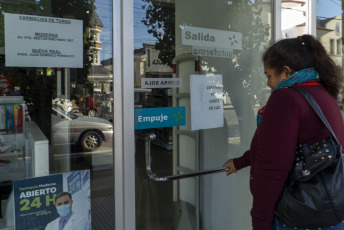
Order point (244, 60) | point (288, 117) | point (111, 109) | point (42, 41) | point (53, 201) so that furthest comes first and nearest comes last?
point (244, 60)
point (111, 109)
point (53, 201)
point (42, 41)
point (288, 117)

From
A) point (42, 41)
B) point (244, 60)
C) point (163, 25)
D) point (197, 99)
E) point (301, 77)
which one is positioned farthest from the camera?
point (244, 60)

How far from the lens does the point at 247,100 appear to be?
10.5 feet

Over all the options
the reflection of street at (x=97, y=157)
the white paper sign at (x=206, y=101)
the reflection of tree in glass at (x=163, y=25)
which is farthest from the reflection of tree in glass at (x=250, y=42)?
the reflection of street at (x=97, y=157)

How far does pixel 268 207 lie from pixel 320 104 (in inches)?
20.7

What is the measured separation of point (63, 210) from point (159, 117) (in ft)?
2.85

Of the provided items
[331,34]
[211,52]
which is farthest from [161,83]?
[331,34]

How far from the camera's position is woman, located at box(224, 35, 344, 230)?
1.52 meters

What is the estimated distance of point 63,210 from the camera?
216 cm

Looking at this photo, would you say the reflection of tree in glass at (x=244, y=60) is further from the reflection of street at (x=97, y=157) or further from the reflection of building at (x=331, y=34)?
the reflection of street at (x=97, y=157)

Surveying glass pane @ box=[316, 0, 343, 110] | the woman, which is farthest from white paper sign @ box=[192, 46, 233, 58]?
glass pane @ box=[316, 0, 343, 110]

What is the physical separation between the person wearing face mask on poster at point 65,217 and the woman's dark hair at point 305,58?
1.46m

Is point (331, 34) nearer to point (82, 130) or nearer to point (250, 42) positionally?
point (250, 42)

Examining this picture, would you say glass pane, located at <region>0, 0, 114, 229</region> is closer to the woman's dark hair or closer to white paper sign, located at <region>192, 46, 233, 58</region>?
white paper sign, located at <region>192, 46, 233, 58</region>

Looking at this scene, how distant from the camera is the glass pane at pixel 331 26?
12.1ft
